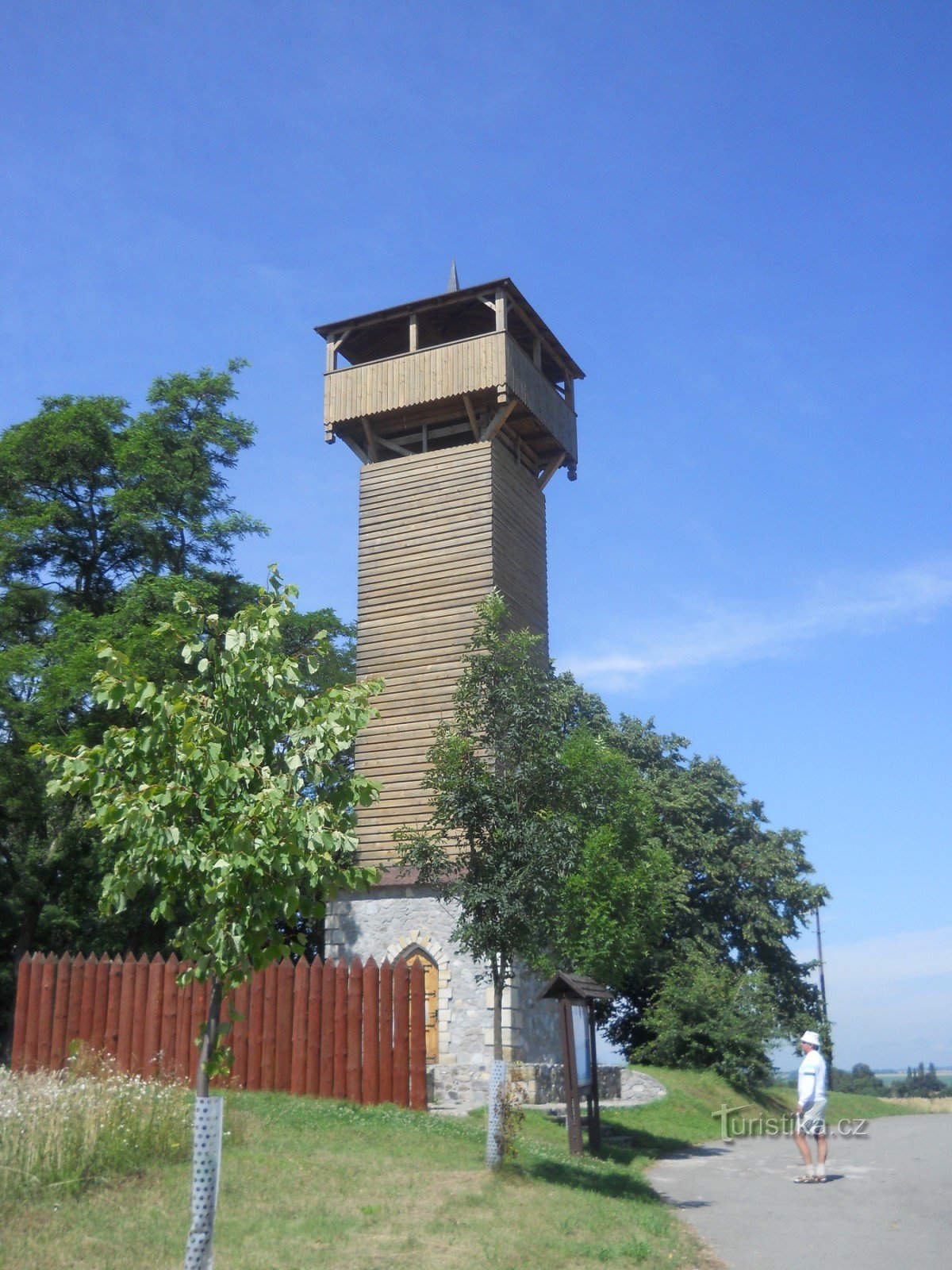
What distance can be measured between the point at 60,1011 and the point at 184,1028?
7.51 feet

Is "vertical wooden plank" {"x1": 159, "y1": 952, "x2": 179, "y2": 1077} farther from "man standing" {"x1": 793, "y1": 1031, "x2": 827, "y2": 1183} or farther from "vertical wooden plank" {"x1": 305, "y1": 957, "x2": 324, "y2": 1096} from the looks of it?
"man standing" {"x1": 793, "y1": 1031, "x2": 827, "y2": 1183}

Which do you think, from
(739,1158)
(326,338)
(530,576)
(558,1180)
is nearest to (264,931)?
(558,1180)

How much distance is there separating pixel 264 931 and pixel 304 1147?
5323mm

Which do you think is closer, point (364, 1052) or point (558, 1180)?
point (558, 1180)

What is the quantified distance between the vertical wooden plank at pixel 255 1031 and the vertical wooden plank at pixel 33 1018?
12.1 feet

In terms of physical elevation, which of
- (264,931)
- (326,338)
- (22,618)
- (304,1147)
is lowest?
(304,1147)

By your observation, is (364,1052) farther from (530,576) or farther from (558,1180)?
(530,576)

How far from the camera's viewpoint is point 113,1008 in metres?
16.9

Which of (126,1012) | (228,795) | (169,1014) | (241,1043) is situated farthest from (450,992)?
(228,795)

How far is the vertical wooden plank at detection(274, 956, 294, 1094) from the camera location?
1583cm

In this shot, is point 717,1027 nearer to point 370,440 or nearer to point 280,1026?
point 280,1026

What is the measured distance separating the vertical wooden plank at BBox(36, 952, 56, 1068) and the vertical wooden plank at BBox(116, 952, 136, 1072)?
4.28 feet

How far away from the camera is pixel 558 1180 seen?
11836 millimetres

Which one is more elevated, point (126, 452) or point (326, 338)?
point (326, 338)
